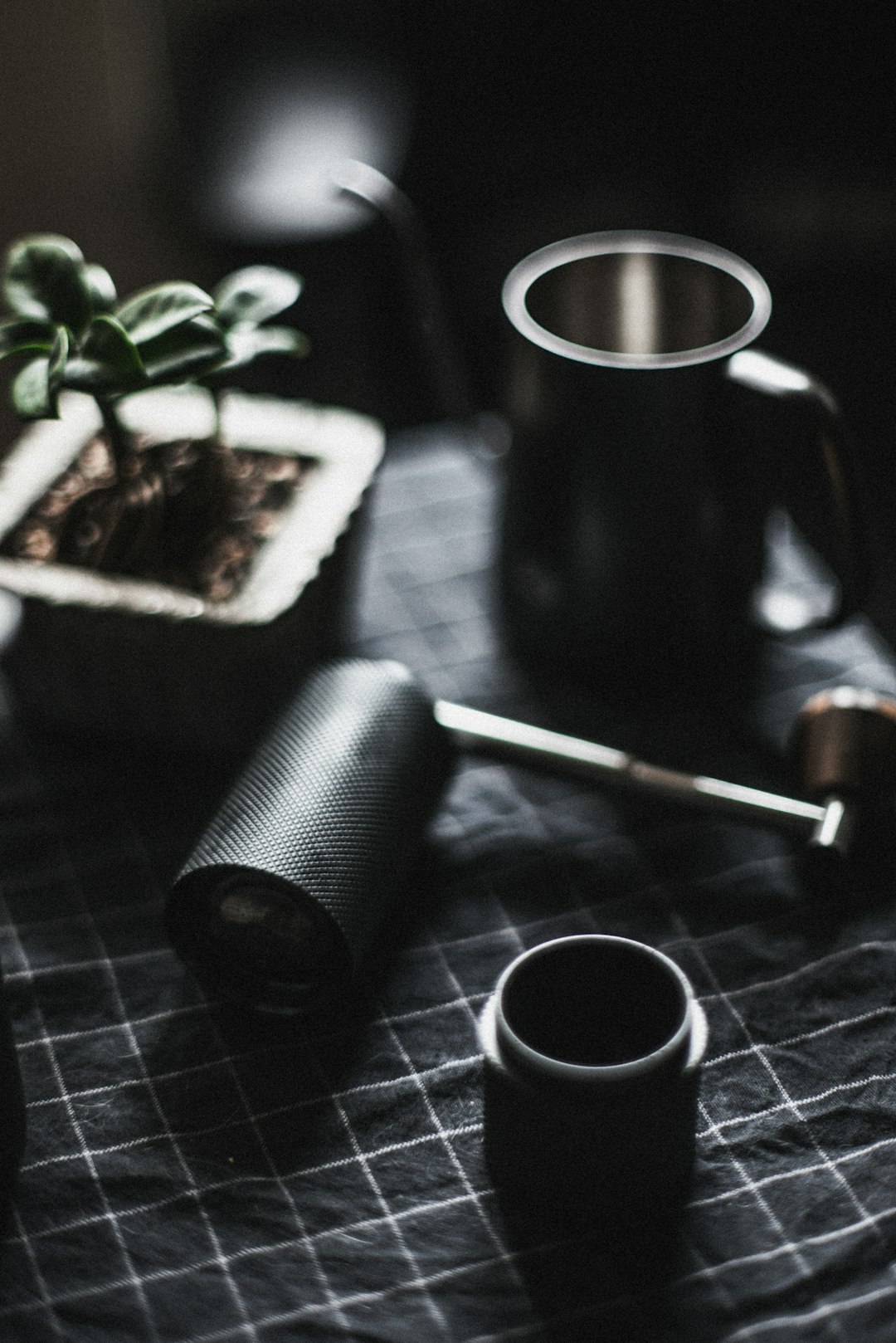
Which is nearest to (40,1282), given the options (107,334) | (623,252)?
(107,334)

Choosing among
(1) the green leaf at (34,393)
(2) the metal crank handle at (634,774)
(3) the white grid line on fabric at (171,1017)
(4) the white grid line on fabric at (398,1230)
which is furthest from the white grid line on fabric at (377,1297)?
(1) the green leaf at (34,393)

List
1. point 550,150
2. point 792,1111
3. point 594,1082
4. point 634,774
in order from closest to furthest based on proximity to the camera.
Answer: point 594,1082 < point 792,1111 < point 634,774 < point 550,150

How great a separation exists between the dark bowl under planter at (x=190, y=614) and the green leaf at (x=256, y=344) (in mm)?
89

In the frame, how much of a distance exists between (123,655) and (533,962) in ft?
0.97

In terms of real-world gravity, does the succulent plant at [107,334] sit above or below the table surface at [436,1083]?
above

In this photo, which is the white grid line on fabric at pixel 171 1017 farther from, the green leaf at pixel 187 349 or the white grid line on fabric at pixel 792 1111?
the green leaf at pixel 187 349

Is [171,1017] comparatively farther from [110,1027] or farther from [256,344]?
[256,344]

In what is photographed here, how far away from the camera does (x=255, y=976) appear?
601 mm

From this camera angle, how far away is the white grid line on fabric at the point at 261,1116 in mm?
556

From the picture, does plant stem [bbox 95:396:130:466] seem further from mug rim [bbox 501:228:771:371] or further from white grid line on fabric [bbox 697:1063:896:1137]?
white grid line on fabric [bbox 697:1063:896:1137]

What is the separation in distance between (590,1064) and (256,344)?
36 centimetres

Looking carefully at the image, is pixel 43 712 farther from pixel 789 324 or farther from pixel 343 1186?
pixel 789 324

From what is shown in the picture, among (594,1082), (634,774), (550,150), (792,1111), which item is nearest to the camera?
(594,1082)

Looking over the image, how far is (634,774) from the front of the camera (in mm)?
698
